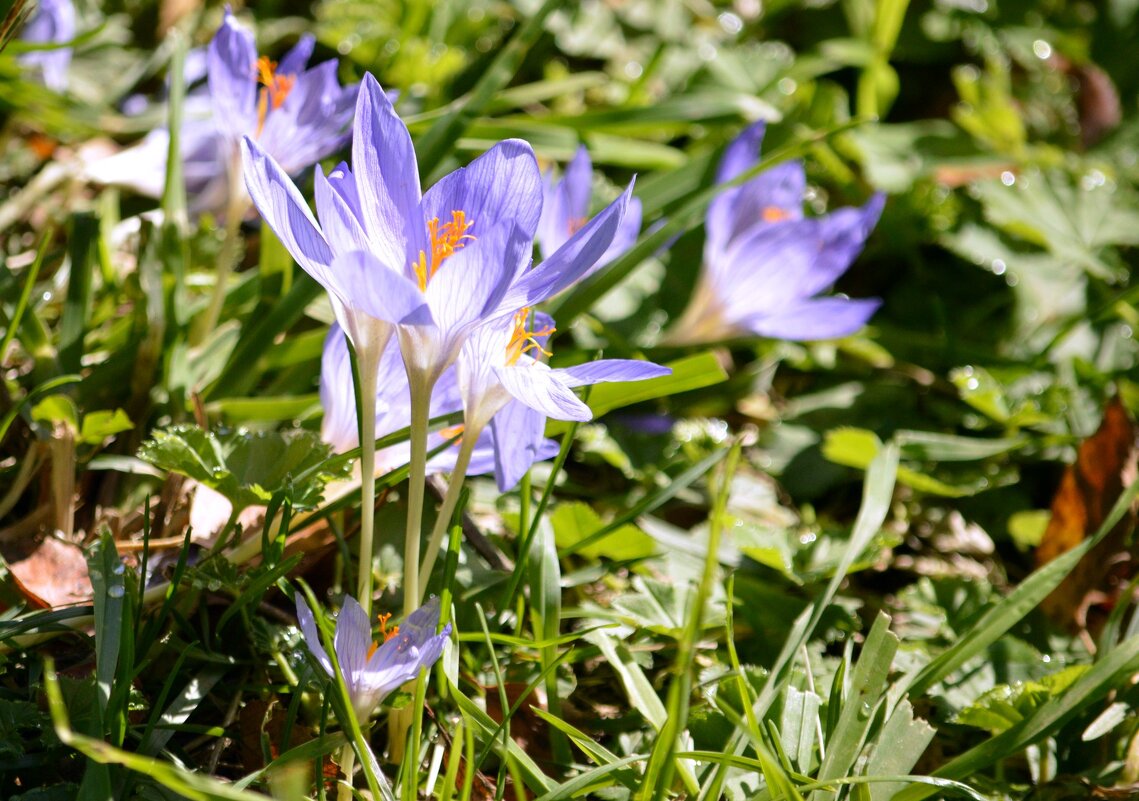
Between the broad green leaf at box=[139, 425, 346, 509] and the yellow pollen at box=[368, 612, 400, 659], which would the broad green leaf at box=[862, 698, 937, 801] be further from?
the broad green leaf at box=[139, 425, 346, 509]

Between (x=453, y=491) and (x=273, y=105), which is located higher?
(x=273, y=105)

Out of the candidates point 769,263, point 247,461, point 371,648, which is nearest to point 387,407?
point 247,461

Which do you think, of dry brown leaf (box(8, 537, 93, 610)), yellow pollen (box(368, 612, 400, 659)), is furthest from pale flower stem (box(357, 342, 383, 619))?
dry brown leaf (box(8, 537, 93, 610))

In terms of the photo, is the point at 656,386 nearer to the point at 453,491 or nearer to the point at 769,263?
the point at 453,491

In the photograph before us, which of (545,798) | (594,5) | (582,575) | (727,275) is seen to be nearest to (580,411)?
(545,798)

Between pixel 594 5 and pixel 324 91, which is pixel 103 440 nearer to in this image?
pixel 324 91

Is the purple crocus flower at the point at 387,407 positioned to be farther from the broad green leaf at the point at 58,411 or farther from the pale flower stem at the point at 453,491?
the broad green leaf at the point at 58,411
